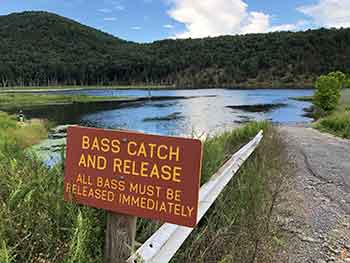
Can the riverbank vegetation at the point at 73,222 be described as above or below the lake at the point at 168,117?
above

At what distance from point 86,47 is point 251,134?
179 meters

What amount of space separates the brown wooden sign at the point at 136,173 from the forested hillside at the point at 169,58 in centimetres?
13186

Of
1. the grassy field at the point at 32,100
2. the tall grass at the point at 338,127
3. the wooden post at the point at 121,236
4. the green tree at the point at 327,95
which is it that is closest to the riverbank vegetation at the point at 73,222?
the wooden post at the point at 121,236

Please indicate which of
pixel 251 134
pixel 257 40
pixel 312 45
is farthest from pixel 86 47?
pixel 251 134

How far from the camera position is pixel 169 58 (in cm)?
16225

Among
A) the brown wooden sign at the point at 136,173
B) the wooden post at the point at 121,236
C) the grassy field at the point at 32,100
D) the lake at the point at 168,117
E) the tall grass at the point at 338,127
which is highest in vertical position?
the brown wooden sign at the point at 136,173

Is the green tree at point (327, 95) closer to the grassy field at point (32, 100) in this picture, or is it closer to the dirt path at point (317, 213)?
the dirt path at point (317, 213)

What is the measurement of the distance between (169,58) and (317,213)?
162m

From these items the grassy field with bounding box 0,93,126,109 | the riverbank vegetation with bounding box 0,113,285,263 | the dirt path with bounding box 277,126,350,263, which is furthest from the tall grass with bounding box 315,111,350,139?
the grassy field with bounding box 0,93,126,109

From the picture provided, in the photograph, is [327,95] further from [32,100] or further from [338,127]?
[32,100]

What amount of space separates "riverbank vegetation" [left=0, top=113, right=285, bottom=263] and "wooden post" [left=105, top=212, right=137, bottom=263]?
15 cm

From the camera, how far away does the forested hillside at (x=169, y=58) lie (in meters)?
134

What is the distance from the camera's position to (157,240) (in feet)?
6.81

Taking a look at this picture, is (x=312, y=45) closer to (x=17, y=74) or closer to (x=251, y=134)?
(x=17, y=74)
